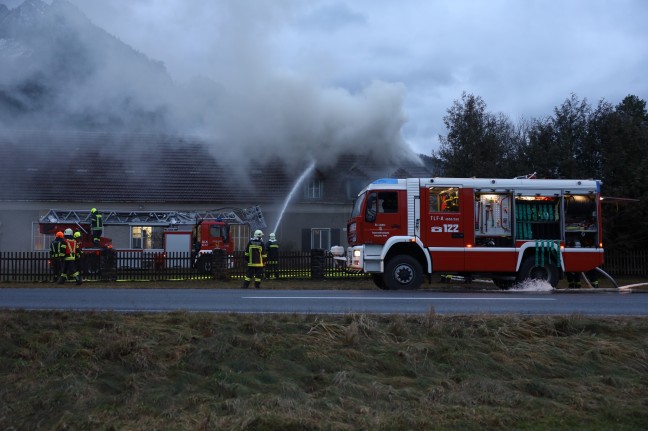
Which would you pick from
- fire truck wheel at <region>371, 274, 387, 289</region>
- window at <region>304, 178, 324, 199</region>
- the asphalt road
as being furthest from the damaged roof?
the asphalt road

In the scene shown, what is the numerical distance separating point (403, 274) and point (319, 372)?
883 centimetres

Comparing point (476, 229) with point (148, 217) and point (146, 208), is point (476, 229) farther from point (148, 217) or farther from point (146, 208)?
point (146, 208)

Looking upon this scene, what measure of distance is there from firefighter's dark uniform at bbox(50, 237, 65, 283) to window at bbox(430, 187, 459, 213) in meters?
10.5

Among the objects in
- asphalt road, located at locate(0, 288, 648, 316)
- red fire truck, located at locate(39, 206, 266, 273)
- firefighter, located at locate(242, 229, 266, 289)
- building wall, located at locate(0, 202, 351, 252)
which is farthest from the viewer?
building wall, located at locate(0, 202, 351, 252)

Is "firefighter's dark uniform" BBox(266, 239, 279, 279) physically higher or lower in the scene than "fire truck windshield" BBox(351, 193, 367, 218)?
lower

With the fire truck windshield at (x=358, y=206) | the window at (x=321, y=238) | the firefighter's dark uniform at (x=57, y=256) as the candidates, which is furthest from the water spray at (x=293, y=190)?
the fire truck windshield at (x=358, y=206)

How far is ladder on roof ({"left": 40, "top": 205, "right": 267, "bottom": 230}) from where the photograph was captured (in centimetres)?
2428

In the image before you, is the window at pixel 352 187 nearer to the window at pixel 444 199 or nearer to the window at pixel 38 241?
the window at pixel 444 199

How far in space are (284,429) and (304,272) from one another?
1563 cm

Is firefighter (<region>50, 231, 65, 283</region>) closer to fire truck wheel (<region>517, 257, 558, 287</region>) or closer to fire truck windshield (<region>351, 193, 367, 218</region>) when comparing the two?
fire truck windshield (<region>351, 193, 367, 218</region>)

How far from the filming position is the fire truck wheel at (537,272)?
48.6 ft

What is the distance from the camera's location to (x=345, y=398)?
17.5ft

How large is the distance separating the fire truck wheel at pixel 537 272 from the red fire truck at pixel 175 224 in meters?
12.2

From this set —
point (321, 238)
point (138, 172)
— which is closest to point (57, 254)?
point (138, 172)
